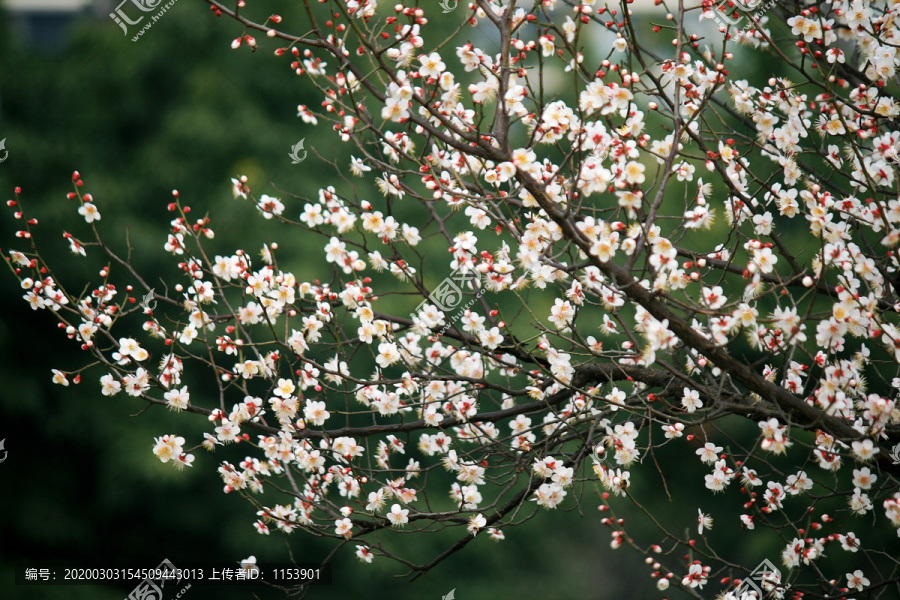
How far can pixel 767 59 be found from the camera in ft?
32.6

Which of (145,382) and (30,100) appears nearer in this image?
(145,382)

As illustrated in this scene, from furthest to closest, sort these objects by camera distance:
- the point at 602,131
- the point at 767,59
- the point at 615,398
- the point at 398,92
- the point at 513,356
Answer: the point at 767,59
the point at 513,356
the point at 615,398
the point at 602,131
the point at 398,92

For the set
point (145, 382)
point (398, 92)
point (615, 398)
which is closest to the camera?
point (398, 92)

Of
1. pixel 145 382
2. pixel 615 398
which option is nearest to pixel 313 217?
pixel 145 382

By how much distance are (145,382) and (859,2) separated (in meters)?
3.04

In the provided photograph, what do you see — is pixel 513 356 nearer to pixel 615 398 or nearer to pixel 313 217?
pixel 615 398
